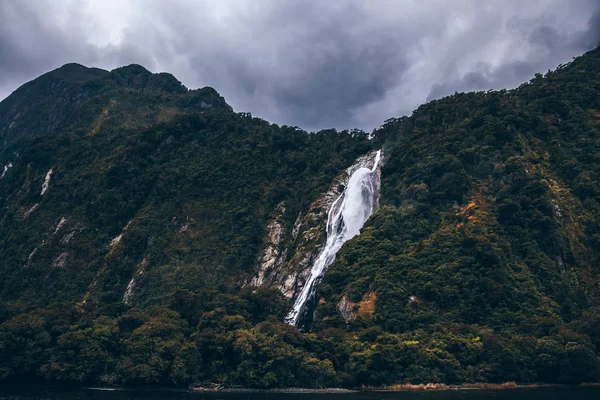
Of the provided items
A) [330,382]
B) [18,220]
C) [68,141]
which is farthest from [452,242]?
[68,141]

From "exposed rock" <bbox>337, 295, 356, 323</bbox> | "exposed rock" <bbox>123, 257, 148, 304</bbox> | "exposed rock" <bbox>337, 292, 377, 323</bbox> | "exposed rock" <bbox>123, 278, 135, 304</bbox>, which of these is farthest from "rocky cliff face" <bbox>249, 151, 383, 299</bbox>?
"exposed rock" <bbox>123, 278, 135, 304</bbox>

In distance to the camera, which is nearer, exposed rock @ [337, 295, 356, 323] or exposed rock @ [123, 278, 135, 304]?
exposed rock @ [337, 295, 356, 323]

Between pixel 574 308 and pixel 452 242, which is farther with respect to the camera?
pixel 452 242

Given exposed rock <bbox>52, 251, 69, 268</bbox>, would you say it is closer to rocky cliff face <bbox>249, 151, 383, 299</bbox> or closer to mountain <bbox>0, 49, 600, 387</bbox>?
mountain <bbox>0, 49, 600, 387</bbox>

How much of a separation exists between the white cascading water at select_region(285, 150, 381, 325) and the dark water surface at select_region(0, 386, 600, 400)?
25.5 metres

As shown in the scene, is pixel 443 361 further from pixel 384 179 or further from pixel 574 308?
pixel 384 179

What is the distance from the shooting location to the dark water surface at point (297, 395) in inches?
Result: 2054

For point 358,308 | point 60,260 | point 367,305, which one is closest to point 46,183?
point 60,260

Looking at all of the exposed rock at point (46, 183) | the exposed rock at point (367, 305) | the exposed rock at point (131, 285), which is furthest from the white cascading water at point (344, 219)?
the exposed rock at point (46, 183)

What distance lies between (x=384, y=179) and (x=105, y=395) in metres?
60.5

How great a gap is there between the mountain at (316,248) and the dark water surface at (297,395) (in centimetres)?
344

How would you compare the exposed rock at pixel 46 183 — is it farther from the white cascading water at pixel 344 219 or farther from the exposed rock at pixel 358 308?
the exposed rock at pixel 358 308

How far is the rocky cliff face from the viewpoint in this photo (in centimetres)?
9188

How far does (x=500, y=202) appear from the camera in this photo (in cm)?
8512
